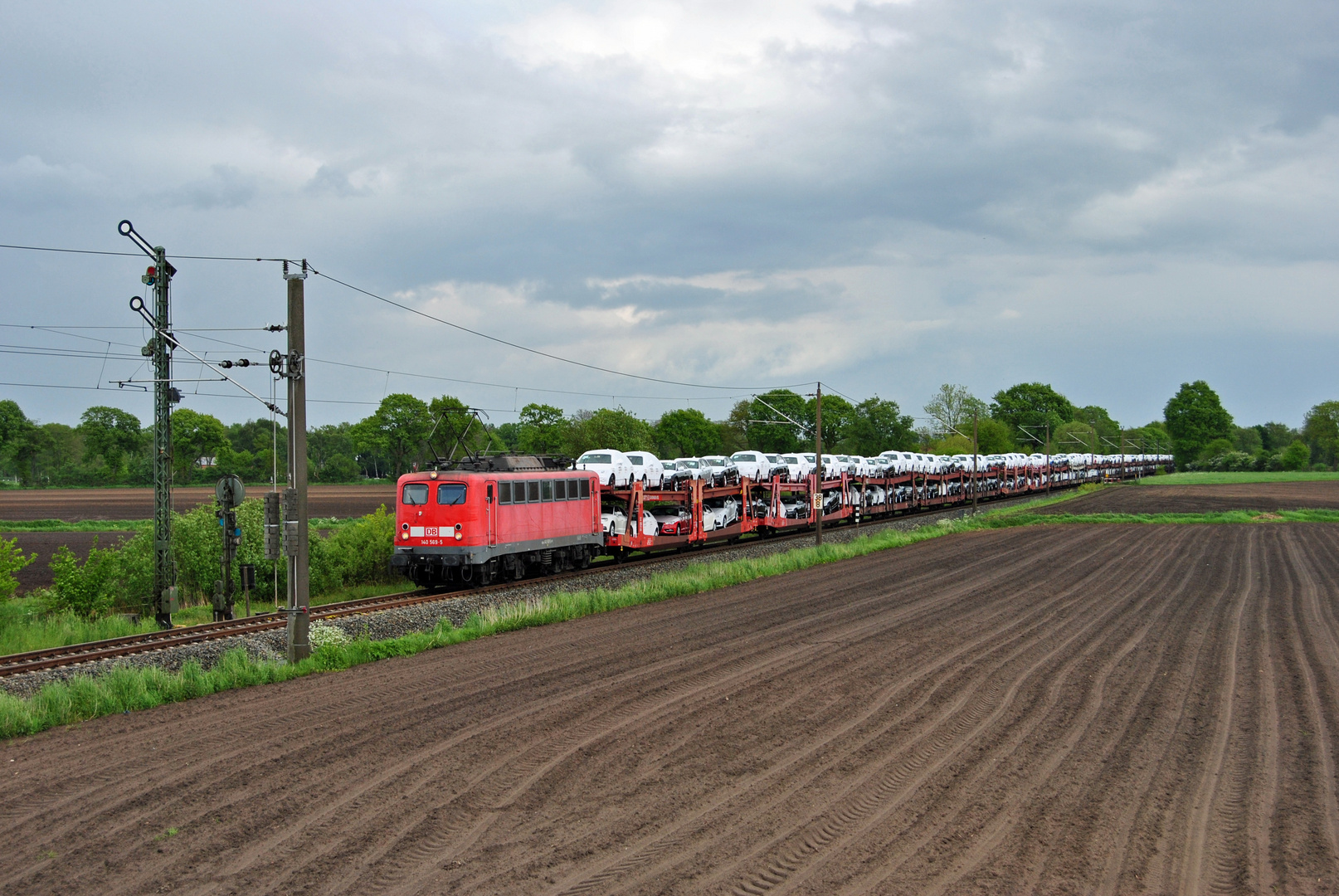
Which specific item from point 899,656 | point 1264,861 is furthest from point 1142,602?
point 1264,861

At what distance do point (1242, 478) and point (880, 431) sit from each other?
4919 centimetres

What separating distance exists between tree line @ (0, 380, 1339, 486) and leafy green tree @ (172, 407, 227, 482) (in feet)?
0.43

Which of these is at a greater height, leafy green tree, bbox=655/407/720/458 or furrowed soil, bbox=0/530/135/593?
leafy green tree, bbox=655/407/720/458

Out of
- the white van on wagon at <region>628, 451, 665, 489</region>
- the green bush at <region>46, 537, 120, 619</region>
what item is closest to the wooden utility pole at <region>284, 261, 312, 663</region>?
the green bush at <region>46, 537, 120, 619</region>

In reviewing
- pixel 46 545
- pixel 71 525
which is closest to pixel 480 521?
pixel 46 545

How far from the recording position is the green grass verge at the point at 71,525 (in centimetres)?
5541

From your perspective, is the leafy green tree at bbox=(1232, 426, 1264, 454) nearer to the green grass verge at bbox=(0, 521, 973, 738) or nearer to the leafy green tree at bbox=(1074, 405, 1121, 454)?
the leafy green tree at bbox=(1074, 405, 1121, 454)

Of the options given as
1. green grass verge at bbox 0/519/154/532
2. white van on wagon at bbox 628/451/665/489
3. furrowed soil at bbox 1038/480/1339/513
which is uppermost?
white van on wagon at bbox 628/451/665/489

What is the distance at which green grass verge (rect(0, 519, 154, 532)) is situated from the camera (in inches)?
2181

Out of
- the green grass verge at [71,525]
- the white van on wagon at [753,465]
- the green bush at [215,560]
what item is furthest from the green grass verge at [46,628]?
the green grass verge at [71,525]

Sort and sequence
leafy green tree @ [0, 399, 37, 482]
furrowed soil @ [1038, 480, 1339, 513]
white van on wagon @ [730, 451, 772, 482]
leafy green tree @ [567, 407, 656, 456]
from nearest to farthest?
white van on wagon @ [730, 451, 772, 482] → furrowed soil @ [1038, 480, 1339, 513] → leafy green tree @ [567, 407, 656, 456] → leafy green tree @ [0, 399, 37, 482]

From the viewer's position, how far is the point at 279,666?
1398 centimetres

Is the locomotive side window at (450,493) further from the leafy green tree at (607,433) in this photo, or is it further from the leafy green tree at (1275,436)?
the leafy green tree at (1275,436)

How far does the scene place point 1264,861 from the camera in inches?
256
